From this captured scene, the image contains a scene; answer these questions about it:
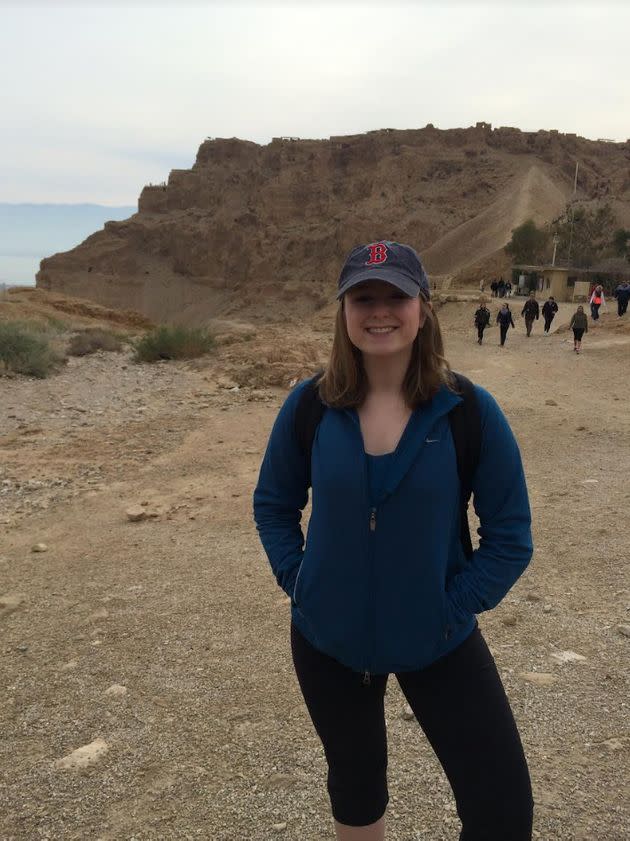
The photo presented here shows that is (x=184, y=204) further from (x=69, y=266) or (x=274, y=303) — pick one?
(x=274, y=303)

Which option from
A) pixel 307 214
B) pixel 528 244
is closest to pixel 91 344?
pixel 528 244

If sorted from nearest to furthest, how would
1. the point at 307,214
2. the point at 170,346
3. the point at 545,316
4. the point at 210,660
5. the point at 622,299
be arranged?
the point at 210,660 < the point at 170,346 < the point at 545,316 < the point at 622,299 < the point at 307,214

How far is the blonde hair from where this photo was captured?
166 cm

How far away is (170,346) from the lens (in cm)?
1686

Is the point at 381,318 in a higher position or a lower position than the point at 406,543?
higher

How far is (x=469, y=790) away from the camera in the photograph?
5.16 feet

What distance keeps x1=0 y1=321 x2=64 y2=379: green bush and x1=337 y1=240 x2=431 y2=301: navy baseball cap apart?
40.8ft

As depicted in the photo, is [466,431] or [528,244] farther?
[528,244]

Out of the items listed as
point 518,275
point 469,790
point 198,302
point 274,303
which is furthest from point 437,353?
point 198,302

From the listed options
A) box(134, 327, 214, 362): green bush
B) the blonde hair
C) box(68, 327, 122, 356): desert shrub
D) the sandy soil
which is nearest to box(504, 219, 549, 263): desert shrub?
box(134, 327, 214, 362): green bush

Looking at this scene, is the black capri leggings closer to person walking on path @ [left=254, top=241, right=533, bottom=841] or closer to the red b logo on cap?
person walking on path @ [left=254, top=241, right=533, bottom=841]

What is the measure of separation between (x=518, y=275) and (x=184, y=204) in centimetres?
4835

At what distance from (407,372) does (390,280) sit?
0.25 metres

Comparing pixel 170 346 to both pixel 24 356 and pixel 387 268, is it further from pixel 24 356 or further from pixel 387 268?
pixel 387 268
